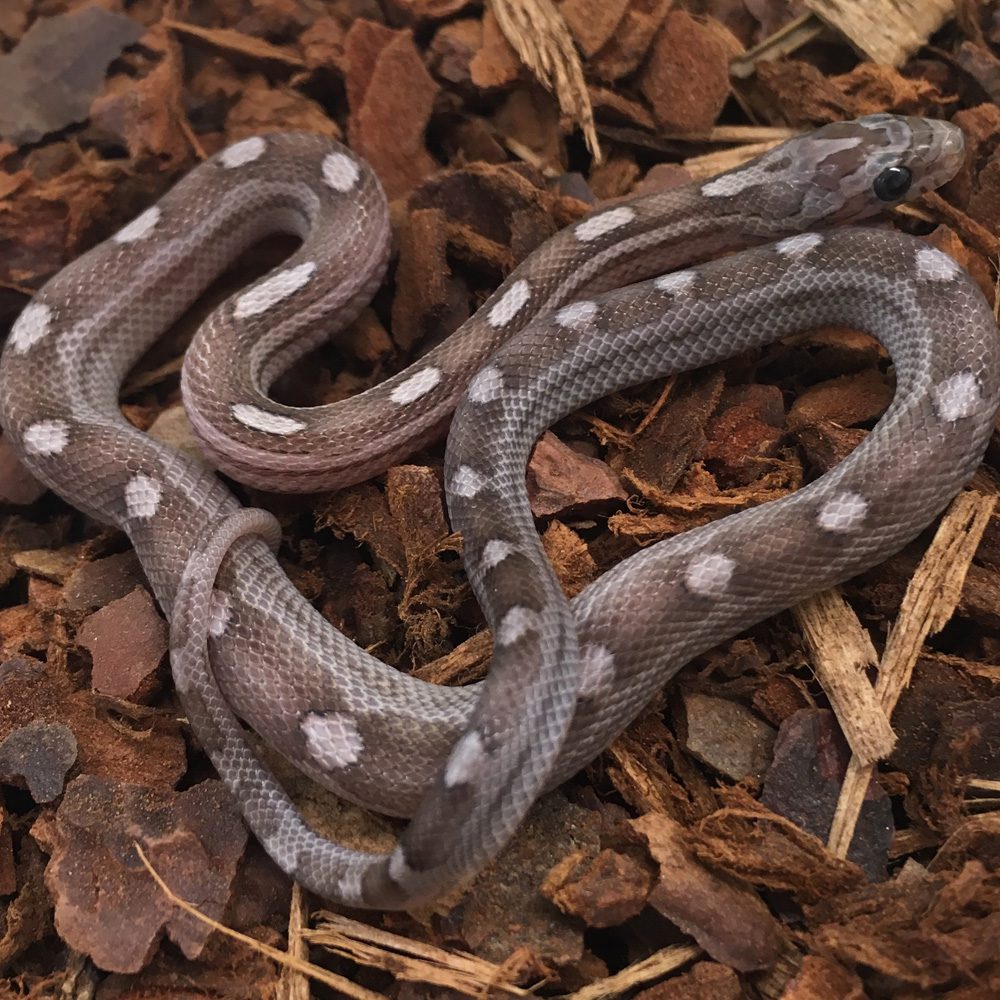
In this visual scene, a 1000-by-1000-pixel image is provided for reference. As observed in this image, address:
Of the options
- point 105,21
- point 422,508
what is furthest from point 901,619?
point 105,21

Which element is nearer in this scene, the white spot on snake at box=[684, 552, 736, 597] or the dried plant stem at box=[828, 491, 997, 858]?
the dried plant stem at box=[828, 491, 997, 858]

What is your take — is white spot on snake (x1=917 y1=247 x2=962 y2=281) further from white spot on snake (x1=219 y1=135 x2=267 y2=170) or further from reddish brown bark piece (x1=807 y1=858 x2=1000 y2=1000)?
white spot on snake (x1=219 y1=135 x2=267 y2=170)

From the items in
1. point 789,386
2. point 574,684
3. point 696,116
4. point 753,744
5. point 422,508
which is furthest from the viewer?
point 696,116

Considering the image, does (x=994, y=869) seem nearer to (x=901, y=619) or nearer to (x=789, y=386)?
(x=901, y=619)

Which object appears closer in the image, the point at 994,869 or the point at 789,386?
the point at 994,869

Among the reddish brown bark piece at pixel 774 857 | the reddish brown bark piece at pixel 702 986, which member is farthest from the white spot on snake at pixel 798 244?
the reddish brown bark piece at pixel 702 986

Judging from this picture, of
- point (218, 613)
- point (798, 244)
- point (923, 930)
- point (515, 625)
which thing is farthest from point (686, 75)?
point (923, 930)

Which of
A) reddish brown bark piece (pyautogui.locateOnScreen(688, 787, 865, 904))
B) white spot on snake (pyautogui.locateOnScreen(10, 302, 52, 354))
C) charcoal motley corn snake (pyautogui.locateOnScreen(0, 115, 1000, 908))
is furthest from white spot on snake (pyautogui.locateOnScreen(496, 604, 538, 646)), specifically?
white spot on snake (pyautogui.locateOnScreen(10, 302, 52, 354))

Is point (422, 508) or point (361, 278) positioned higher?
point (361, 278)
